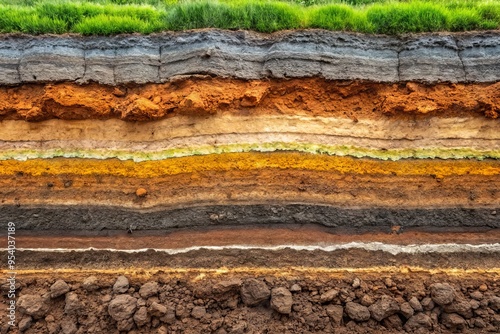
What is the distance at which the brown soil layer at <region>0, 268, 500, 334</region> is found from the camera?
3068 millimetres

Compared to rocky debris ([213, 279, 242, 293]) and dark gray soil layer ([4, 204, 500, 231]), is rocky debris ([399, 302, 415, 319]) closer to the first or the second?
dark gray soil layer ([4, 204, 500, 231])

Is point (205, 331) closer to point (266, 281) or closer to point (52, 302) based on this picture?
point (266, 281)

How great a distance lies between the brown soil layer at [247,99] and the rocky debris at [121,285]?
151cm

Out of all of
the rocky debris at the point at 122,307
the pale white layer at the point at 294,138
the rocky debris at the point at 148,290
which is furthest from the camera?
the pale white layer at the point at 294,138

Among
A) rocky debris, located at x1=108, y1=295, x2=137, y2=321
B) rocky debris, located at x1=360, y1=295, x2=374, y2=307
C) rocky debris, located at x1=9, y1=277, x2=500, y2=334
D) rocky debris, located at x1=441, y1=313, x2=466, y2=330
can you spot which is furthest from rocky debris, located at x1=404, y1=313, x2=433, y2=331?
rocky debris, located at x1=108, y1=295, x2=137, y2=321

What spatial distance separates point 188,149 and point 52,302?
176 centimetres

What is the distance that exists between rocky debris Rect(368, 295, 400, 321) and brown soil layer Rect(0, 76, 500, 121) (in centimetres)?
171

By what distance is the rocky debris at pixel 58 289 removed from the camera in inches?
125

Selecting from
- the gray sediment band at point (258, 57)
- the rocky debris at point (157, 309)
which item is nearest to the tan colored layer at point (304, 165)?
the gray sediment band at point (258, 57)

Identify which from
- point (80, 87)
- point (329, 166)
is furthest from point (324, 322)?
point (80, 87)

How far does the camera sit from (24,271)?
3.39m

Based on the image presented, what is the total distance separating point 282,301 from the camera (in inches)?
120

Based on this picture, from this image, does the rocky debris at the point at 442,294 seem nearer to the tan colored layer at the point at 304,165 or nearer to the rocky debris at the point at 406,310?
the rocky debris at the point at 406,310

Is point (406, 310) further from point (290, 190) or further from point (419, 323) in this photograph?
point (290, 190)
